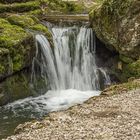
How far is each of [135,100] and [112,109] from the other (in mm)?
1841

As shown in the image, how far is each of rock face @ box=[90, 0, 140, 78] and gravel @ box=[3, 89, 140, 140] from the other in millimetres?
10122

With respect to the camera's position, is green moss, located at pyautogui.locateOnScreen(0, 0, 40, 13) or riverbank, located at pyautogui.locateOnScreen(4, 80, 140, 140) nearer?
riverbank, located at pyautogui.locateOnScreen(4, 80, 140, 140)

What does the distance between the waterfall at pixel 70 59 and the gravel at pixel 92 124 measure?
10794 millimetres

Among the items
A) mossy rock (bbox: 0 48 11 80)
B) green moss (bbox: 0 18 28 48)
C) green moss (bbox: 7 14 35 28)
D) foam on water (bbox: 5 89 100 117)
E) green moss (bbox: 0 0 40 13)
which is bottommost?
foam on water (bbox: 5 89 100 117)

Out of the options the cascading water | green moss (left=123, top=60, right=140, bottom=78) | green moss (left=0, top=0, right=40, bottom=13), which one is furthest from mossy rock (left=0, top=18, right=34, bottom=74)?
green moss (left=0, top=0, right=40, bottom=13)

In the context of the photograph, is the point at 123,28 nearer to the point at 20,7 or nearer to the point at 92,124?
the point at 20,7

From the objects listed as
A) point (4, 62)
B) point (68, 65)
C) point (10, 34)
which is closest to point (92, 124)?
point (4, 62)

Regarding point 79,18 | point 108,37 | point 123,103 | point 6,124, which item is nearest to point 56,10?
point 79,18

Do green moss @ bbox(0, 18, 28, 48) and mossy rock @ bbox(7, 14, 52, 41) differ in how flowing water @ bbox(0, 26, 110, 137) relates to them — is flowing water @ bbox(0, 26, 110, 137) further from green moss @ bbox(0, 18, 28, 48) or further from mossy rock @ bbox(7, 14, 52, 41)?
green moss @ bbox(0, 18, 28, 48)

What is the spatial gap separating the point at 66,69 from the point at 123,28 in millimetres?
5347

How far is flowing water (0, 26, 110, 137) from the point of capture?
2876 centimetres

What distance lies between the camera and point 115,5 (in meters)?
A: 31.1

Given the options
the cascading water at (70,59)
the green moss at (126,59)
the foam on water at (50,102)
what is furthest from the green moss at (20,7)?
the green moss at (126,59)

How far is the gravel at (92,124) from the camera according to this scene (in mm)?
15726
